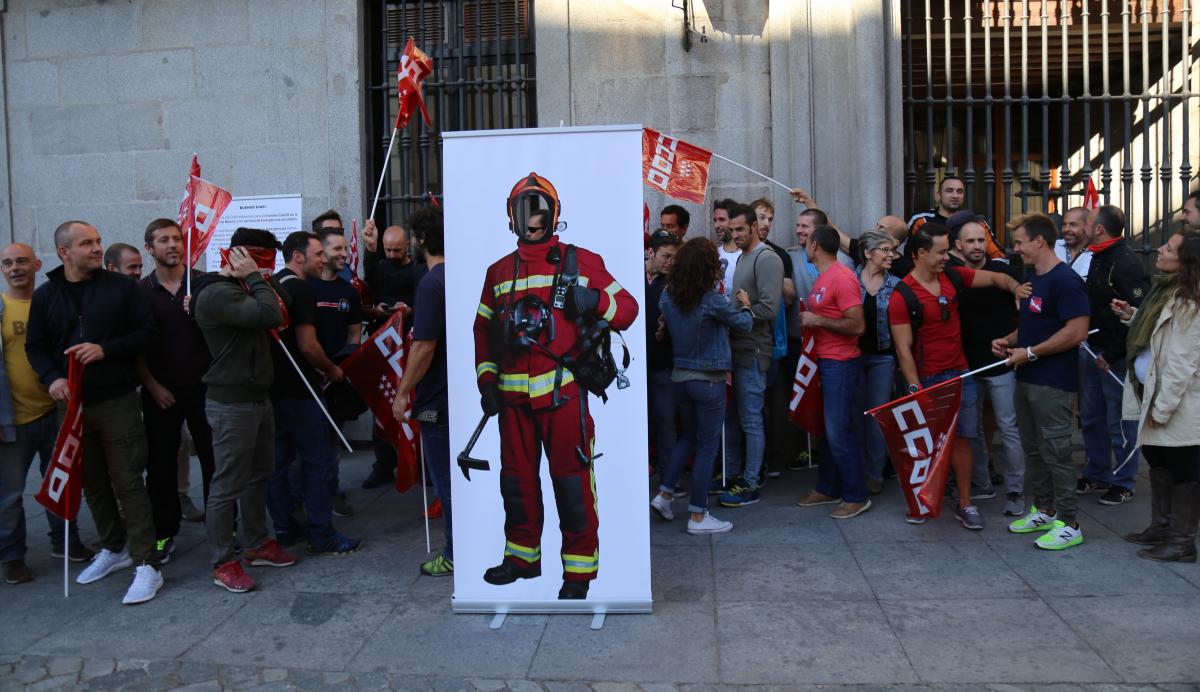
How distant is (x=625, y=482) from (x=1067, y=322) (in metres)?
2.82

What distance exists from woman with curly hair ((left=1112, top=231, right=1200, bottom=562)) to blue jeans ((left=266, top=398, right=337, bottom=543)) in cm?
470

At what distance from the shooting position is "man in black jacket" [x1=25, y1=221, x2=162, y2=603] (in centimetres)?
543

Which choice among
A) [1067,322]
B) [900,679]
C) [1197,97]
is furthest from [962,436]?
[1197,97]

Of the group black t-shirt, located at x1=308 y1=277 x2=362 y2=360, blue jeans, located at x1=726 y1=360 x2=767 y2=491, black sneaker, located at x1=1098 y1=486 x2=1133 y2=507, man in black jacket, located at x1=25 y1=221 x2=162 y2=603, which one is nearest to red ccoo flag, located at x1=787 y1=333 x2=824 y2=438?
blue jeans, located at x1=726 y1=360 x2=767 y2=491

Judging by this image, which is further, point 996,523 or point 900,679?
point 996,523

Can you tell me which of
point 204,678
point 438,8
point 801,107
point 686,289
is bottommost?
point 204,678

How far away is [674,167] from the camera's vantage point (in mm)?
7586

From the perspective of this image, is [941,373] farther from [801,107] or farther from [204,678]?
[204,678]

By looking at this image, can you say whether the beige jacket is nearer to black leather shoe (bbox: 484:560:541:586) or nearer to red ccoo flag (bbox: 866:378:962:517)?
red ccoo flag (bbox: 866:378:962:517)

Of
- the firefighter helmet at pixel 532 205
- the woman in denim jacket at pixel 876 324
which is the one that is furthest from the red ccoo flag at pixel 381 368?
the woman in denim jacket at pixel 876 324

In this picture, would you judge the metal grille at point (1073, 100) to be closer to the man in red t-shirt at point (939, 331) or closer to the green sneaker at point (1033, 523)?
the man in red t-shirt at point (939, 331)

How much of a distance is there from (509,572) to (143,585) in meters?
2.06

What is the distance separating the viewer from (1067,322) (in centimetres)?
567

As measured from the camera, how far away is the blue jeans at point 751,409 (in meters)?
6.74
